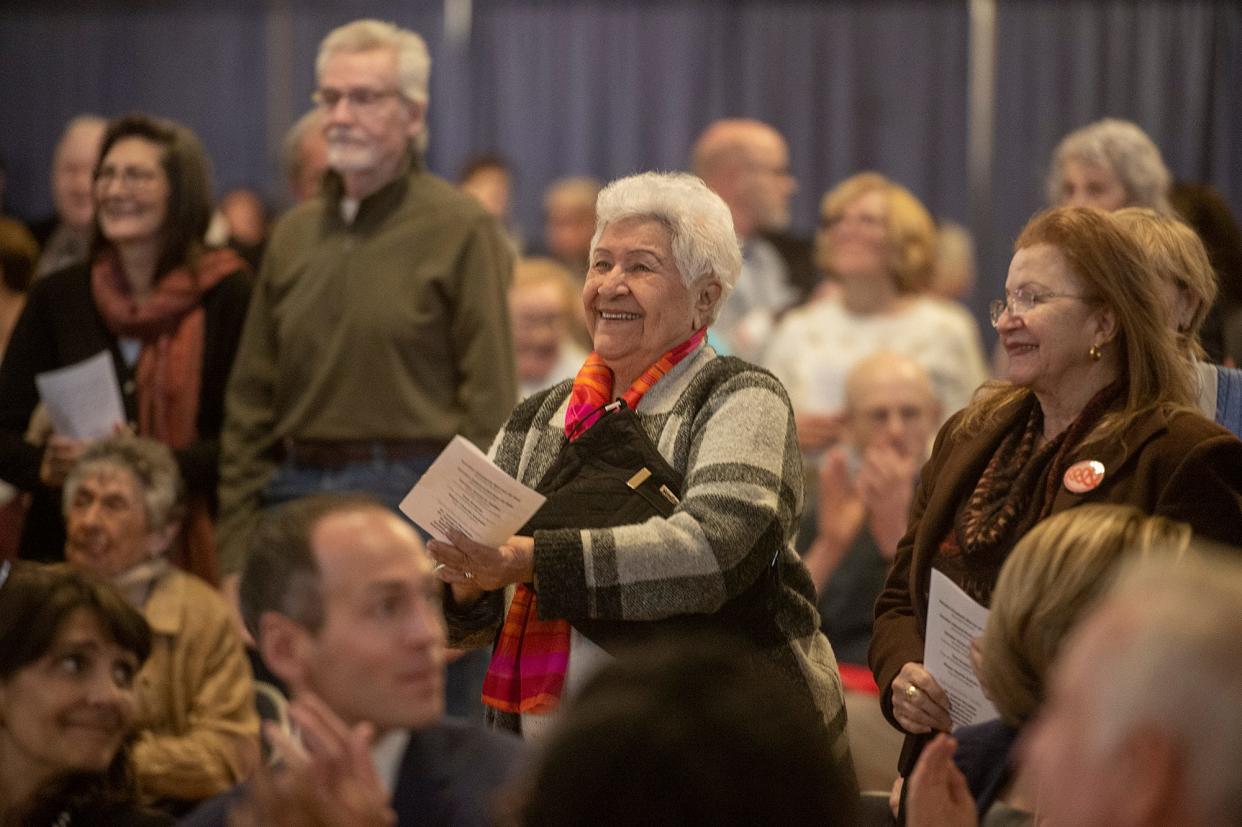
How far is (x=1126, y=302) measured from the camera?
323 centimetres

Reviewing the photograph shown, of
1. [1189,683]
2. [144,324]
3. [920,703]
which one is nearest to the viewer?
[1189,683]

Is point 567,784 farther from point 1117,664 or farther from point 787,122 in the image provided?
point 787,122

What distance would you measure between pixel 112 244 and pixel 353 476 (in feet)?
3.36

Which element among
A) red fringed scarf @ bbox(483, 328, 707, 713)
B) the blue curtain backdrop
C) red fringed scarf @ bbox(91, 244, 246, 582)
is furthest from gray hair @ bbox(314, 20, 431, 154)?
the blue curtain backdrop

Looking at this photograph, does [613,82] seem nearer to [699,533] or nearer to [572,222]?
[572,222]

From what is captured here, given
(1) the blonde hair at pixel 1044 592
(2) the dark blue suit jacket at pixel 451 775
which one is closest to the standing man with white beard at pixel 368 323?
(2) the dark blue suit jacket at pixel 451 775

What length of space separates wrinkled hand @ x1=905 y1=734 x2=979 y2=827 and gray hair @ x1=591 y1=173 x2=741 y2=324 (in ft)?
4.28

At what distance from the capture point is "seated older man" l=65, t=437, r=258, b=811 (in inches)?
166

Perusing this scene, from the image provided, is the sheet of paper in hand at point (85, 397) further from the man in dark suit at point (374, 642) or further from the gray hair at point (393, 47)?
the man in dark suit at point (374, 642)

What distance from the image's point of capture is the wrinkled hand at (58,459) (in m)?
4.82

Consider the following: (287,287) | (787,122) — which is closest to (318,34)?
(787,122)

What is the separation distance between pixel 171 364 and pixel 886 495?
2.03 m

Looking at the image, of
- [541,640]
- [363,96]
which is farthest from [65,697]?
[363,96]

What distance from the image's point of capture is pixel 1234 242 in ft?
16.3
